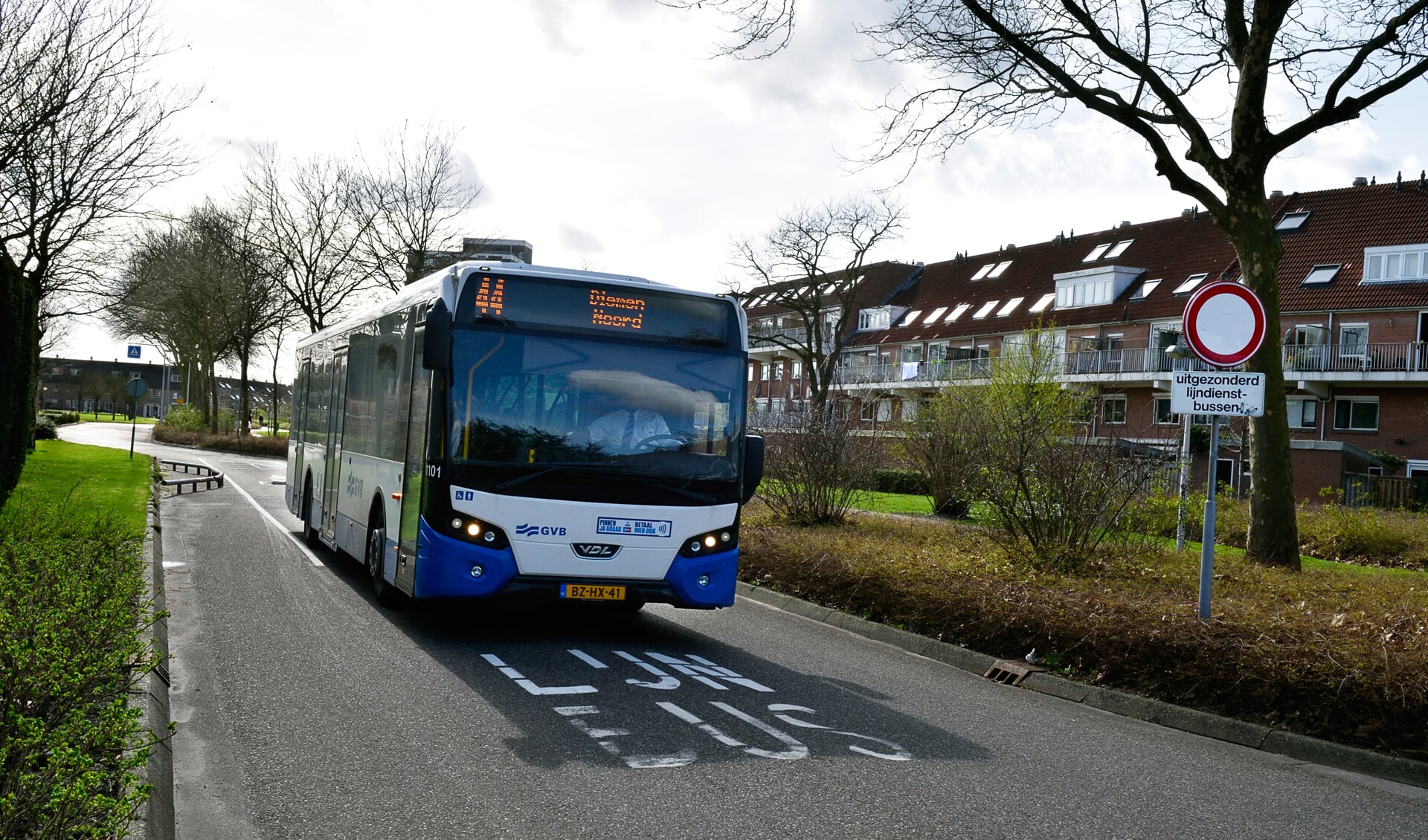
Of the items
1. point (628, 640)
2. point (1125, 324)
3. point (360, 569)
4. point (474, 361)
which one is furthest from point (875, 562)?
point (1125, 324)

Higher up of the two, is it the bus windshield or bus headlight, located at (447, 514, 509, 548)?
the bus windshield

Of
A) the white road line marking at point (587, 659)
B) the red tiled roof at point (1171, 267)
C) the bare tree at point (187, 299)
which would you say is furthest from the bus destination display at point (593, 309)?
the red tiled roof at point (1171, 267)

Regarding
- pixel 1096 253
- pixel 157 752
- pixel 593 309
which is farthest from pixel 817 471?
pixel 1096 253

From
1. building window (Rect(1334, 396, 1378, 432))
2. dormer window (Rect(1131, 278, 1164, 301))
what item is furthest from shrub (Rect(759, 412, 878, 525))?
dormer window (Rect(1131, 278, 1164, 301))

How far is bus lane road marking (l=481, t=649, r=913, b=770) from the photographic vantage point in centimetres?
638

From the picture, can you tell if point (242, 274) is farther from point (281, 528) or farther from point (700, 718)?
point (700, 718)

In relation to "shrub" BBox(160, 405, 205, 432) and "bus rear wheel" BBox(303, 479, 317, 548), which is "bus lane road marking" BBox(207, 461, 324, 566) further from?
"shrub" BBox(160, 405, 205, 432)

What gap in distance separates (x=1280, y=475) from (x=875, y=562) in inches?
201

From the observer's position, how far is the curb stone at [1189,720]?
6805 millimetres

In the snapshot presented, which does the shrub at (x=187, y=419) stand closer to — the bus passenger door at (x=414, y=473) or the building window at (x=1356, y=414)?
the building window at (x=1356, y=414)

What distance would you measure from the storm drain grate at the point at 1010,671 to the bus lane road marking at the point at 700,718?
2173 mm

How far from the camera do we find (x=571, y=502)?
9.43 m

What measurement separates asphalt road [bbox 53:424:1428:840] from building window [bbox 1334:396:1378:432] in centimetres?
4173

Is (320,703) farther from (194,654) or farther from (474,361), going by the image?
(474,361)
